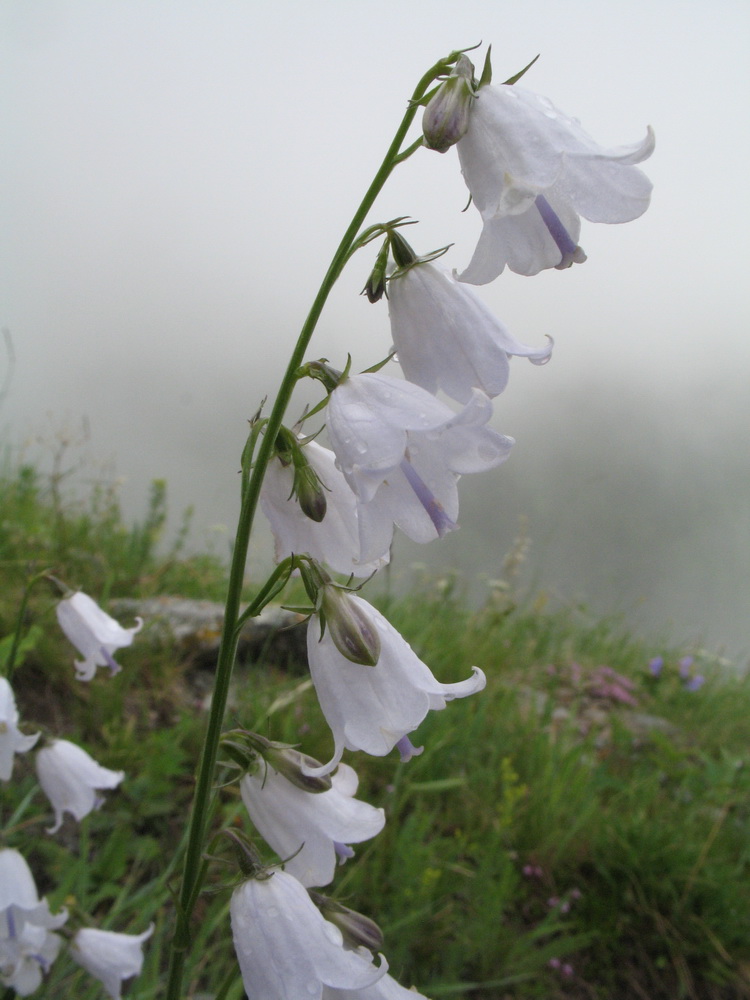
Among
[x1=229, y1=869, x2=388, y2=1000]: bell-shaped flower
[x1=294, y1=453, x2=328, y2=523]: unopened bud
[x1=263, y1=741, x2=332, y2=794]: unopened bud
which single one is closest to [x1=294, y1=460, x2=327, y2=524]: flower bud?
[x1=294, y1=453, x2=328, y2=523]: unopened bud

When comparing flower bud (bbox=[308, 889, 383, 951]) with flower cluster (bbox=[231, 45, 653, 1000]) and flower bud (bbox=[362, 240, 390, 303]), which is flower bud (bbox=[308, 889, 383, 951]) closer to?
flower cluster (bbox=[231, 45, 653, 1000])

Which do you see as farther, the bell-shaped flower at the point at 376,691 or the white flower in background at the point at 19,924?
the white flower in background at the point at 19,924

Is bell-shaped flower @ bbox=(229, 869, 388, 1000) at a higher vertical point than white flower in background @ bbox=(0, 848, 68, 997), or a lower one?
higher

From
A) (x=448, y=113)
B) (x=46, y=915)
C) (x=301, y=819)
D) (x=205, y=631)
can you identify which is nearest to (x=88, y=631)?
(x=46, y=915)

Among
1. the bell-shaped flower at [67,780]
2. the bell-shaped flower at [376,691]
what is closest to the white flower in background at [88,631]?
the bell-shaped flower at [67,780]

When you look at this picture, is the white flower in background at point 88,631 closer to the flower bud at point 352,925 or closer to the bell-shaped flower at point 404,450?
the flower bud at point 352,925

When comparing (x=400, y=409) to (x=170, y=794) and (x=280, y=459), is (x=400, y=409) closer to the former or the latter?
(x=280, y=459)
